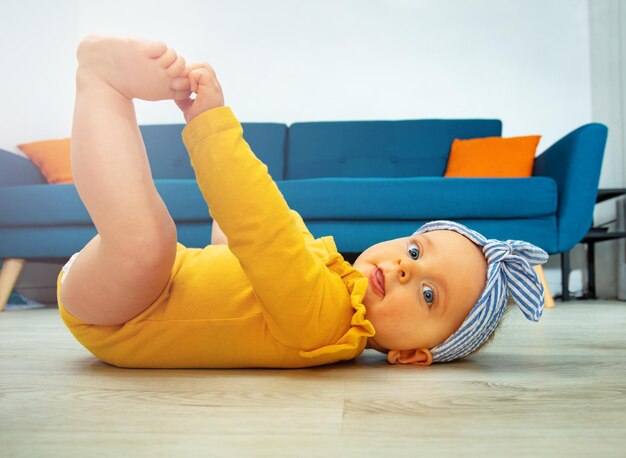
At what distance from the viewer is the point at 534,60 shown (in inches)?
121

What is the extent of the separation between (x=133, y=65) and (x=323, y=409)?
48cm

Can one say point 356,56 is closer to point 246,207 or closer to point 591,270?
point 591,270

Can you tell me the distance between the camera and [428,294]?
2.52 ft

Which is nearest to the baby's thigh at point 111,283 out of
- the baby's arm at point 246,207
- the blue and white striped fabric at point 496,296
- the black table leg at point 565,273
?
the baby's arm at point 246,207

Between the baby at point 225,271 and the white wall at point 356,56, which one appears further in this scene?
the white wall at point 356,56

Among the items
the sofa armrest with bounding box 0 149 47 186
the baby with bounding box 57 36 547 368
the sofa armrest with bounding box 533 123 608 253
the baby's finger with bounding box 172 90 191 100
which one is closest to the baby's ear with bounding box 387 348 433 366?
the baby with bounding box 57 36 547 368

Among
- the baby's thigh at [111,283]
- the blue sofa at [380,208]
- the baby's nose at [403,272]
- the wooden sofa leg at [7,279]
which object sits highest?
the baby's thigh at [111,283]

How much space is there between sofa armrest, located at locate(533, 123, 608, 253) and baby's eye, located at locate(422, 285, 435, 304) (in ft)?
4.62

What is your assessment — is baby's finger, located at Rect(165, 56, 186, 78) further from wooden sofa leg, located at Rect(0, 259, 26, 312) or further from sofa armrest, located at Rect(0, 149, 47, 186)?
sofa armrest, located at Rect(0, 149, 47, 186)

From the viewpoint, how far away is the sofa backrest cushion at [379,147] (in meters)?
2.65

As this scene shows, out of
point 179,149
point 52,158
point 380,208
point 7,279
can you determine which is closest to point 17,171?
point 52,158

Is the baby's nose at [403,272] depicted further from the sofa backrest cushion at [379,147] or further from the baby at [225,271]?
the sofa backrest cushion at [379,147]

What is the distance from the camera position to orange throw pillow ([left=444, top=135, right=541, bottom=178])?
237cm

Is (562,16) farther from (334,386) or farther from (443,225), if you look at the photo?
(334,386)
